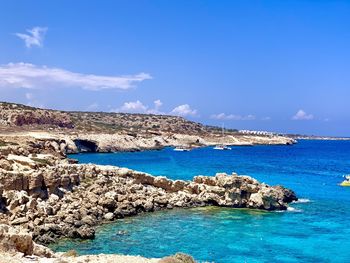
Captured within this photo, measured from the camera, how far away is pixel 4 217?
3288cm

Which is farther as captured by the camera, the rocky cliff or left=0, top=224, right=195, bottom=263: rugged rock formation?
the rocky cliff

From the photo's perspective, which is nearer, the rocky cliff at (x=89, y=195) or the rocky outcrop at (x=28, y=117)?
the rocky cliff at (x=89, y=195)

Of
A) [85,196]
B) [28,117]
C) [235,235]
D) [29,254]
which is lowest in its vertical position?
[235,235]

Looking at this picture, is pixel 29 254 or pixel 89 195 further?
pixel 89 195

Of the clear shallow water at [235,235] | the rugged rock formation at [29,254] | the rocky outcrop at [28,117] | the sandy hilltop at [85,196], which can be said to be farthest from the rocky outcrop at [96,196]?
the rocky outcrop at [28,117]

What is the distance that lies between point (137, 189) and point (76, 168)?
6.63 meters

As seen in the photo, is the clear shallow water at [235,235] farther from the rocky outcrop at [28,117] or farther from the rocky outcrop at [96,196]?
the rocky outcrop at [28,117]

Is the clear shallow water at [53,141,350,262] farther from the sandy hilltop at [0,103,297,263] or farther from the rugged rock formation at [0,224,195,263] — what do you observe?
the rugged rock formation at [0,224,195,263]

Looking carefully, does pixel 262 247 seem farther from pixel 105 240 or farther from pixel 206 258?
pixel 105 240

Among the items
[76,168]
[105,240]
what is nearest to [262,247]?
Result: [105,240]

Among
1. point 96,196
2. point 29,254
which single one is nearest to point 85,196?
point 96,196

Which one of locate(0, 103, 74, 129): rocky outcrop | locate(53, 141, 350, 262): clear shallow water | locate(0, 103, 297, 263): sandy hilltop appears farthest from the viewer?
locate(0, 103, 74, 129): rocky outcrop

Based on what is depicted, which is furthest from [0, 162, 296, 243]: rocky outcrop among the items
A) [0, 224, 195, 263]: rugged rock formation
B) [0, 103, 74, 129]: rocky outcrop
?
[0, 103, 74, 129]: rocky outcrop

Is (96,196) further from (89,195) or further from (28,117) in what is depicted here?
(28,117)
